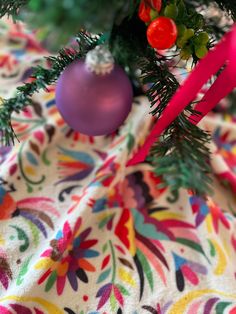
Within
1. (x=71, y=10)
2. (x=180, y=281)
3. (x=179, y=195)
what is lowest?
(x=180, y=281)

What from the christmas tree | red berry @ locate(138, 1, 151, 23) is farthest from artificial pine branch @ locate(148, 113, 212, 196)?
red berry @ locate(138, 1, 151, 23)

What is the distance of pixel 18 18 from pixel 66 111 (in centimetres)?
12

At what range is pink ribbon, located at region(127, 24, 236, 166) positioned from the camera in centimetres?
35

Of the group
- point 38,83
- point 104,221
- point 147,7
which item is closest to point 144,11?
point 147,7

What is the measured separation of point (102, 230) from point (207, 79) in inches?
9.5

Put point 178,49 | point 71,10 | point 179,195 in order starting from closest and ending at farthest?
point 71,10 → point 178,49 → point 179,195

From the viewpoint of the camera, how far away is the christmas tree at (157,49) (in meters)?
0.32

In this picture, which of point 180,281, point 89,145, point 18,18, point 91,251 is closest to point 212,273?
point 180,281

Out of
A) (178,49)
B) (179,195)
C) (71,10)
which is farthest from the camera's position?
(179,195)

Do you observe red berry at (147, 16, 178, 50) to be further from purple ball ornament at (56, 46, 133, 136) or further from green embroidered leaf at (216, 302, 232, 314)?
green embroidered leaf at (216, 302, 232, 314)

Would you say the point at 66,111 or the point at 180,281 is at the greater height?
the point at 66,111

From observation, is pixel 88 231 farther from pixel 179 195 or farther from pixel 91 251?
pixel 179 195

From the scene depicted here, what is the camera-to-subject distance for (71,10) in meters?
0.28

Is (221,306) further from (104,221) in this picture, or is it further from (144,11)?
(144,11)
